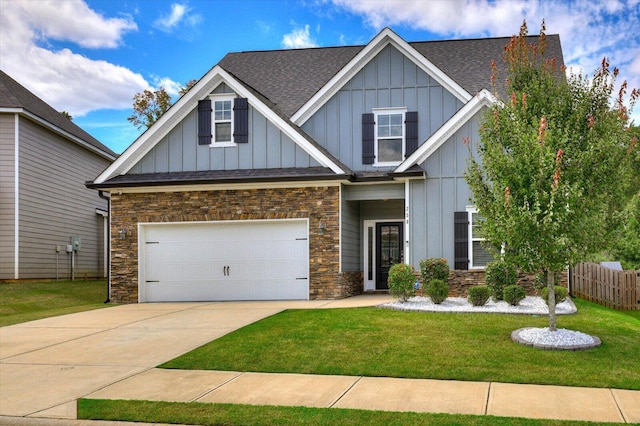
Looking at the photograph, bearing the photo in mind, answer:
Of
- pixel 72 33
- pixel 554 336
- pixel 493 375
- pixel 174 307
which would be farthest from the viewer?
pixel 72 33

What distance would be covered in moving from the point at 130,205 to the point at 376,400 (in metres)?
12.6

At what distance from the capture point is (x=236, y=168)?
18.0m

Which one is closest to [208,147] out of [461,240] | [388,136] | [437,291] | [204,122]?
[204,122]

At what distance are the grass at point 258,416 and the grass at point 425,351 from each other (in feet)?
5.79

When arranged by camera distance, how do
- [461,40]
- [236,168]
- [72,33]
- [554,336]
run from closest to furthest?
[554,336] < [236,168] < [461,40] < [72,33]

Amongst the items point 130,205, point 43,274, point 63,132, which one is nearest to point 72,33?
point 63,132

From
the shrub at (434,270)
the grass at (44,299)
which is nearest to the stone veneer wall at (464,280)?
the shrub at (434,270)

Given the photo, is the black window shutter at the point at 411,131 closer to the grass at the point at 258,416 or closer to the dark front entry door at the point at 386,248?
the dark front entry door at the point at 386,248

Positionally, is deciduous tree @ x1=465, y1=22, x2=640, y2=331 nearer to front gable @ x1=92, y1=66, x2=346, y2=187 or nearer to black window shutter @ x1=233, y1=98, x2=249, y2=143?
front gable @ x1=92, y1=66, x2=346, y2=187

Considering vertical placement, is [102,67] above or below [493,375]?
above

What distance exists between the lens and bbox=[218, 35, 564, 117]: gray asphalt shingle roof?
20875 mm

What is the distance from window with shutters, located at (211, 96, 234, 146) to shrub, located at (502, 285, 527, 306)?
342 inches

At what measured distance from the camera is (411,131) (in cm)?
1873

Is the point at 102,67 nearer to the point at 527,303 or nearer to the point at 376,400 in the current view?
the point at 527,303
